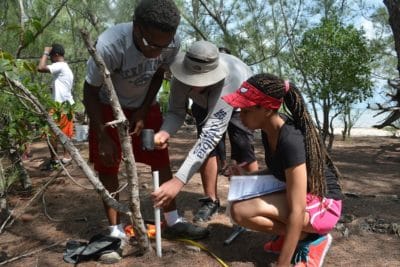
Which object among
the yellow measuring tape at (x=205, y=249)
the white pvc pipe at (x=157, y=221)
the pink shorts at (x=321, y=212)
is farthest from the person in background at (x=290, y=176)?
the white pvc pipe at (x=157, y=221)

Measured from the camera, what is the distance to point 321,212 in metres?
2.02

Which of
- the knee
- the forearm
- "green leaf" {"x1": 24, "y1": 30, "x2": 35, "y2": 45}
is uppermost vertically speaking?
"green leaf" {"x1": 24, "y1": 30, "x2": 35, "y2": 45}

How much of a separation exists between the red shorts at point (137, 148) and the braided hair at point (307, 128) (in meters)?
0.77

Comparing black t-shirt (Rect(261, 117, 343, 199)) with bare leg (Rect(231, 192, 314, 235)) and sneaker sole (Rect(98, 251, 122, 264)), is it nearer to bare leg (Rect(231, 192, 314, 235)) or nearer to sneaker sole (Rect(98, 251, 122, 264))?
bare leg (Rect(231, 192, 314, 235))

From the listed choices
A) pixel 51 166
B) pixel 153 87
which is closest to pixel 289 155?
pixel 153 87

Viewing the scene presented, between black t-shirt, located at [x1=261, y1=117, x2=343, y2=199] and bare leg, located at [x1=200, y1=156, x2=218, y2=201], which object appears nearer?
black t-shirt, located at [x1=261, y1=117, x2=343, y2=199]

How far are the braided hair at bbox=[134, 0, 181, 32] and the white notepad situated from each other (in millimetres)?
840

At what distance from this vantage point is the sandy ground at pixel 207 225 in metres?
2.20

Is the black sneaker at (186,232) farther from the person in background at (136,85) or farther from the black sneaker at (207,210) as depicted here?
the black sneaker at (207,210)

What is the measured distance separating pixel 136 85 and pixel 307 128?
3.04ft

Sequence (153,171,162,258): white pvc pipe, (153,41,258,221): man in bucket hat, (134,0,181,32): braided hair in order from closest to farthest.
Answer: (134,0,181,32): braided hair < (153,171,162,258): white pvc pipe < (153,41,258,221): man in bucket hat

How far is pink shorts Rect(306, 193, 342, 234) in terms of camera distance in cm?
200

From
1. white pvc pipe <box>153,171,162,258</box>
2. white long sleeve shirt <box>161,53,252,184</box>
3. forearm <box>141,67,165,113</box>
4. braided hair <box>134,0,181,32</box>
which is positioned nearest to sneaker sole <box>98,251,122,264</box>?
white pvc pipe <box>153,171,162,258</box>

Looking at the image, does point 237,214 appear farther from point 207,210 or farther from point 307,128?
point 207,210
